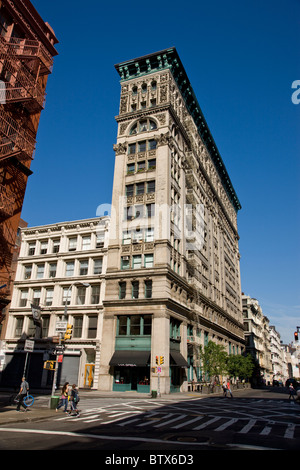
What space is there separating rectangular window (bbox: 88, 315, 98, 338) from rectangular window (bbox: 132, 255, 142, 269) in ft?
26.4

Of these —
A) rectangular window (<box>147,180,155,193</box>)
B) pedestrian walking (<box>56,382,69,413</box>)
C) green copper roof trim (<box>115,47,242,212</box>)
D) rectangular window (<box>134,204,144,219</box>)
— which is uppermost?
green copper roof trim (<box>115,47,242,212</box>)

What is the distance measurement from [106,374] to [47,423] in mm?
23458

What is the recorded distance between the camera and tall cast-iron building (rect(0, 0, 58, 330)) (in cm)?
2130

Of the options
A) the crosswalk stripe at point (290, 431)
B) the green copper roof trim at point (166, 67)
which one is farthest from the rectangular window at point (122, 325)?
the green copper roof trim at point (166, 67)

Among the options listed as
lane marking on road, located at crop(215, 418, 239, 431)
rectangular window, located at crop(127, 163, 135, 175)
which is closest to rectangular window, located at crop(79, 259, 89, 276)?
rectangular window, located at crop(127, 163, 135, 175)

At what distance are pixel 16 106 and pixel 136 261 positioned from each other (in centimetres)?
2367

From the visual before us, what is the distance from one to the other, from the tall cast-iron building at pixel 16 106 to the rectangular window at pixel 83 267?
73.2 ft

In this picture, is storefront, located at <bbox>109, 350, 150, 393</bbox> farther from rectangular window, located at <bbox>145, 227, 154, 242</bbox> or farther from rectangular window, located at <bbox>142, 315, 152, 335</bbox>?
rectangular window, located at <bbox>145, 227, 154, 242</bbox>

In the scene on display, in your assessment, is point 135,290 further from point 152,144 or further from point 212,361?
point 152,144

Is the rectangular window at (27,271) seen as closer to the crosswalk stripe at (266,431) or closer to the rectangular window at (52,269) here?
the rectangular window at (52,269)

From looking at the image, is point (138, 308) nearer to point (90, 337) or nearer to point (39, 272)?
point (90, 337)

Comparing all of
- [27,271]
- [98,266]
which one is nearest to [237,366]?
[98,266]

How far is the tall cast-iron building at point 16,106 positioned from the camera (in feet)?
69.9

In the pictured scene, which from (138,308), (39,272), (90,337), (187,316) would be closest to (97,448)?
(138,308)
